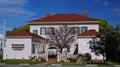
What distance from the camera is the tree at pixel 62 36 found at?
49.7 metres

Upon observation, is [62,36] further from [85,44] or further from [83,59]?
[83,59]

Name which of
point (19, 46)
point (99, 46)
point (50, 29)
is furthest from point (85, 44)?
point (50, 29)

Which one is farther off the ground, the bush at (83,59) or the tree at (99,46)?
the tree at (99,46)

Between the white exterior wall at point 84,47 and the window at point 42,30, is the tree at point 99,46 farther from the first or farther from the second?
the window at point 42,30

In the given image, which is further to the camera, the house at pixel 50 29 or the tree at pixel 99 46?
the house at pixel 50 29

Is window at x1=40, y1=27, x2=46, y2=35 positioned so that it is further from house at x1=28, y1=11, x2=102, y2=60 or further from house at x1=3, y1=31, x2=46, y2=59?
house at x1=3, y1=31, x2=46, y2=59

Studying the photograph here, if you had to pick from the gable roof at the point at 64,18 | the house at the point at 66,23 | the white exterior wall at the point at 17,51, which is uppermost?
the gable roof at the point at 64,18

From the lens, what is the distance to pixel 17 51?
1612 inches

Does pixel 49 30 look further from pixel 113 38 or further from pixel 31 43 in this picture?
pixel 113 38

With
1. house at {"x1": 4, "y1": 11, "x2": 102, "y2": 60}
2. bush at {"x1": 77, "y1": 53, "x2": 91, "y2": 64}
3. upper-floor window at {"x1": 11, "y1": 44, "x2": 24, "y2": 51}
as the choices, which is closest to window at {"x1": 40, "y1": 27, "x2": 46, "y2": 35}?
house at {"x1": 4, "y1": 11, "x2": 102, "y2": 60}

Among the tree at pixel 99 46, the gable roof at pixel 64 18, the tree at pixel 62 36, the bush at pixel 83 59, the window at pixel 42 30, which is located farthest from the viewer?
the window at pixel 42 30

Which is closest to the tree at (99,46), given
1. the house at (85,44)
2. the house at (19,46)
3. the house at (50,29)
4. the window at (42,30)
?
the house at (85,44)

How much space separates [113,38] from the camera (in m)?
34.0

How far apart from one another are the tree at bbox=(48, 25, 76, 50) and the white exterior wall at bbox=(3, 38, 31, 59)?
9.75 m
